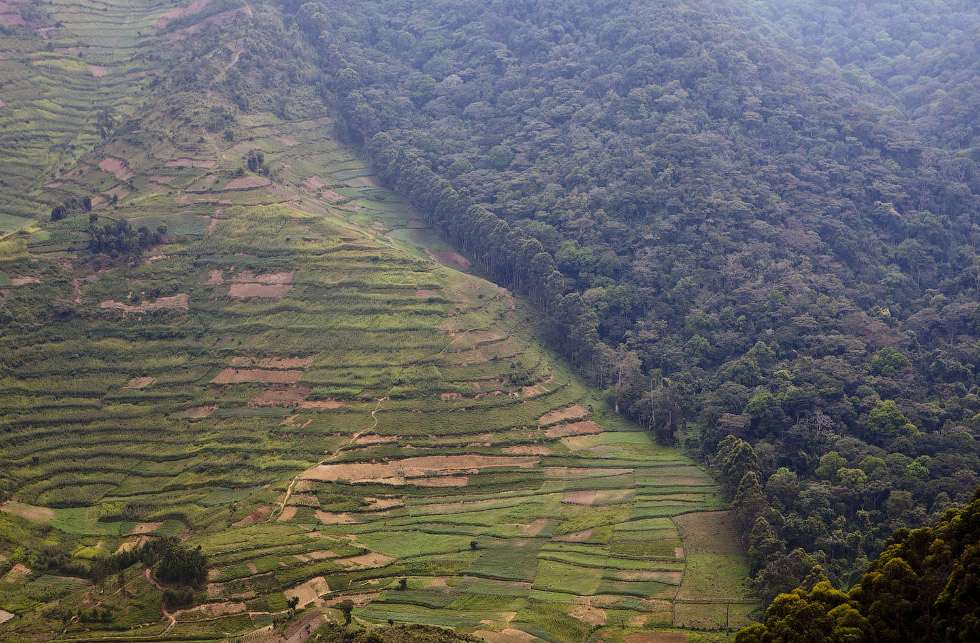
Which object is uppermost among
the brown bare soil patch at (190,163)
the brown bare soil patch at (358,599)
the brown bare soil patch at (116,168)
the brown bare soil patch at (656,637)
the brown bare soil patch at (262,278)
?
the brown bare soil patch at (190,163)

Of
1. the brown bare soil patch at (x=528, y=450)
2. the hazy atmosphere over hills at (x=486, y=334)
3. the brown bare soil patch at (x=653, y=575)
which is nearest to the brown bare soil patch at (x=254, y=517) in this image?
the hazy atmosphere over hills at (x=486, y=334)

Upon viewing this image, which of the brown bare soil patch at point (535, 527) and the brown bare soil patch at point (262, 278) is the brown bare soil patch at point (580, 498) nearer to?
the brown bare soil patch at point (535, 527)

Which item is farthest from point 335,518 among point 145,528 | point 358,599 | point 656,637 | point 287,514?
point 656,637

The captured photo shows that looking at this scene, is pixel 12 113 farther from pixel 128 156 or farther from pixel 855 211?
pixel 855 211

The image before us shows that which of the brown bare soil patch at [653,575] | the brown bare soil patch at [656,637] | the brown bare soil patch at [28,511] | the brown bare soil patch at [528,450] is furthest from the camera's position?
the brown bare soil patch at [528,450]

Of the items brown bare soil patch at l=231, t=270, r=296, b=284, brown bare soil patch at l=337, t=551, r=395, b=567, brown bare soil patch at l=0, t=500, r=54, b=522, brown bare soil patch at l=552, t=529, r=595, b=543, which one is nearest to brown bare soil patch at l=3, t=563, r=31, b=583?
brown bare soil patch at l=0, t=500, r=54, b=522

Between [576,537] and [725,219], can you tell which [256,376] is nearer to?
[576,537]
